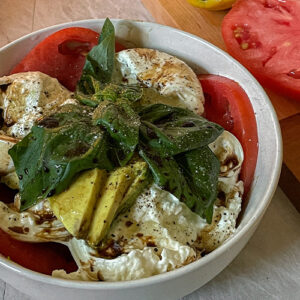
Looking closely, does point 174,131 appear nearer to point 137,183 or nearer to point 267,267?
point 137,183

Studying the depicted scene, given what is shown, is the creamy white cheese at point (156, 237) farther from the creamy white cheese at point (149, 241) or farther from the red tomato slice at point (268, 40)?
the red tomato slice at point (268, 40)

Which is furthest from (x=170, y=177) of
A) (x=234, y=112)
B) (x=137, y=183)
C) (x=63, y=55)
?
(x=63, y=55)

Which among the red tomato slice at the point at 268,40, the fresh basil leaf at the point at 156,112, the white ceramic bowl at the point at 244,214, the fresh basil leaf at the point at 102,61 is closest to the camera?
the white ceramic bowl at the point at 244,214

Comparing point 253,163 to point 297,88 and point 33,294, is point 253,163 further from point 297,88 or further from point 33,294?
point 33,294

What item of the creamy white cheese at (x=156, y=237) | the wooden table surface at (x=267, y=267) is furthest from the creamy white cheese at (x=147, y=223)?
the wooden table surface at (x=267, y=267)

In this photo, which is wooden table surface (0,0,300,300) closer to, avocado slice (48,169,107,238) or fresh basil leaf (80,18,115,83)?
avocado slice (48,169,107,238)
